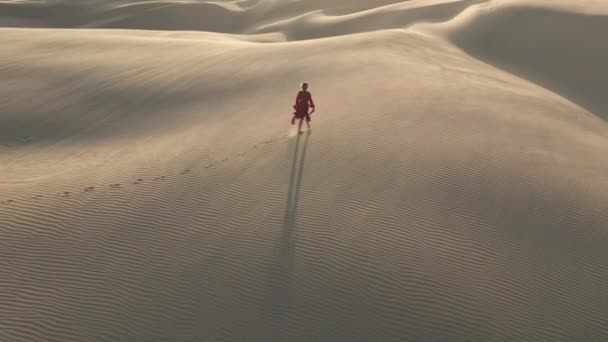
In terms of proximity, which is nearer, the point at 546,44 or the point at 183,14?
the point at 546,44

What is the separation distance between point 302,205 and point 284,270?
98 cm

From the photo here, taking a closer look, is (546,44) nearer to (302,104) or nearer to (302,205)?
(302,104)

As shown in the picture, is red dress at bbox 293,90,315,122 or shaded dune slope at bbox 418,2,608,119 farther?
shaded dune slope at bbox 418,2,608,119

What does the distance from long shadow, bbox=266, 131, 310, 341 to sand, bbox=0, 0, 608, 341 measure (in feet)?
0.05

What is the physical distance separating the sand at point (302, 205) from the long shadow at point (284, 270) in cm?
1

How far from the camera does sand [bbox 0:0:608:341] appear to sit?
3.72 metres

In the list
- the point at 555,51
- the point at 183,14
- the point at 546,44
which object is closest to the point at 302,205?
the point at 555,51

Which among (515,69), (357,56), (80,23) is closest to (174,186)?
(357,56)

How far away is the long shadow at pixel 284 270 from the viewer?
3.65m

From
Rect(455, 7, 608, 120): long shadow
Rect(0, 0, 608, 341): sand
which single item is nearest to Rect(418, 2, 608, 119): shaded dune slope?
Rect(455, 7, 608, 120): long shadow

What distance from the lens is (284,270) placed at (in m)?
4.06

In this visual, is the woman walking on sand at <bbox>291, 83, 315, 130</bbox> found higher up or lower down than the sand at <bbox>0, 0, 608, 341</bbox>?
higher up

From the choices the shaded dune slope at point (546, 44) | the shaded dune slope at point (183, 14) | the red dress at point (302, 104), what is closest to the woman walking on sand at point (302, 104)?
the red dress at point (302, 104)

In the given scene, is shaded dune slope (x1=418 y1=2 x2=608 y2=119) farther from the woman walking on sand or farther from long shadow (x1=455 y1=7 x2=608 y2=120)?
the woman walking on sand
